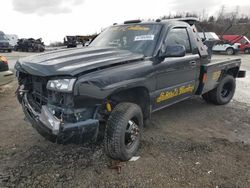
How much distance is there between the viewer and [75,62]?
313cm

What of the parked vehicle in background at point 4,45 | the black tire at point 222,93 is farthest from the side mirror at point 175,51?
the parked vehicle in background at point 4,45

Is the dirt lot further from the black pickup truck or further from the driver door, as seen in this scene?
the driver door

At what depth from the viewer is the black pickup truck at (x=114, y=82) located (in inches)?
113

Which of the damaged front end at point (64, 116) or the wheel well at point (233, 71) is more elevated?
the damaged front end at point (64, 116)

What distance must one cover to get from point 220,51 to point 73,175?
26.0m

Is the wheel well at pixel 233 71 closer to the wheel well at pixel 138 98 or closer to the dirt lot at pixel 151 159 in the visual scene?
the dirt lot at pixel 151 159

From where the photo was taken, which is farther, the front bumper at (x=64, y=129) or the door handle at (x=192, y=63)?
the door handle at (x=192, y=63)

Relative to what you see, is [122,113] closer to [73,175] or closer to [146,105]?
[146,105]

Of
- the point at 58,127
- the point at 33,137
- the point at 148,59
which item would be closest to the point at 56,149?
Result: the point at 33,137

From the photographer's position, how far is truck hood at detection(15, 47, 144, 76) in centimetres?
290

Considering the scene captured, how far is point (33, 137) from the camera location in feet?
13.7

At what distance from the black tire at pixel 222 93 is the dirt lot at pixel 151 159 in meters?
0.99

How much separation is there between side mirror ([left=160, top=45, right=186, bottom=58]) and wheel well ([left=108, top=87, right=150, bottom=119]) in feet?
2.01

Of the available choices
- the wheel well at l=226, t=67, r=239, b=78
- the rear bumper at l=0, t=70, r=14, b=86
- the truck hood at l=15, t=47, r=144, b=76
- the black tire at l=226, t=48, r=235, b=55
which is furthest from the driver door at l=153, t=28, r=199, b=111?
the black tire at l=226, t=48, r=235, b=55
